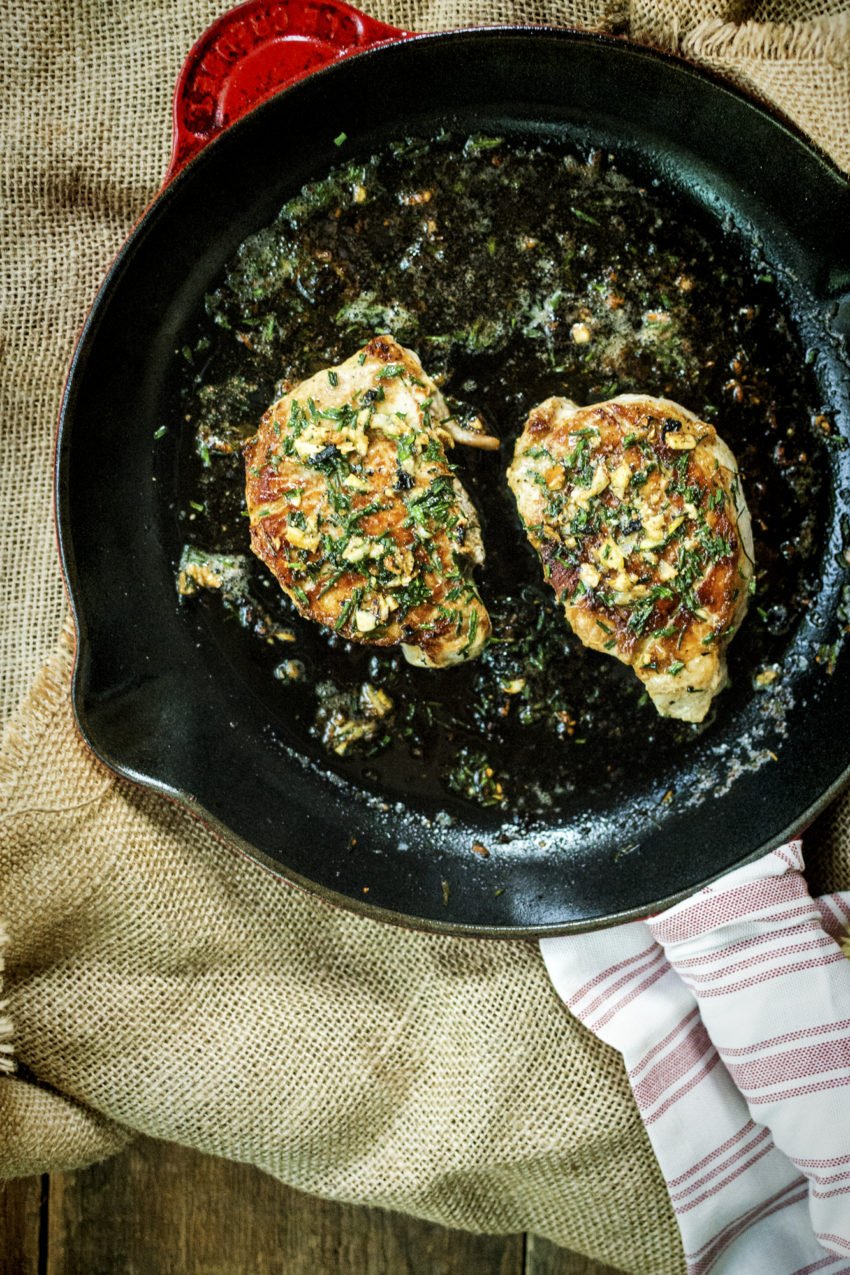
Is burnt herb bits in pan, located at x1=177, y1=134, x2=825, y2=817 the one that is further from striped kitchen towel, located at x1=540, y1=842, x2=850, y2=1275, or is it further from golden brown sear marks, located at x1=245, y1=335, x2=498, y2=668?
striped kitchen towel, located at x1=540, y1=842, x2=850, y2=1275

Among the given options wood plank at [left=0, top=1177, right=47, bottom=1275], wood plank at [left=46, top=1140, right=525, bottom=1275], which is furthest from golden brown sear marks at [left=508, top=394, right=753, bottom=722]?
wood plank at [left=0, top=1177, right=47, bottom=1275]

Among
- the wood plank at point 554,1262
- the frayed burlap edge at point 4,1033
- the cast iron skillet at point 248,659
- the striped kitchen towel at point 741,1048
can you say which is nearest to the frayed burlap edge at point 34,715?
the cast iron skillet at point 248,659

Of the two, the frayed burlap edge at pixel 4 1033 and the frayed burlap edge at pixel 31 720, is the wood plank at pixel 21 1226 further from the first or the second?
the frayed burlap edge at pixel 31 720

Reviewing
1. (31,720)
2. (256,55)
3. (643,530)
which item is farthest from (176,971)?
(256,55)

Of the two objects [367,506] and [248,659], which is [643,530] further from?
[248,659]

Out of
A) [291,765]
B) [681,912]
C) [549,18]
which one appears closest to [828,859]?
[681,912]

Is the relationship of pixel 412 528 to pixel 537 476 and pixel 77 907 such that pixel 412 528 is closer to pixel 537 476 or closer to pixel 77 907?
pixel 537 476
